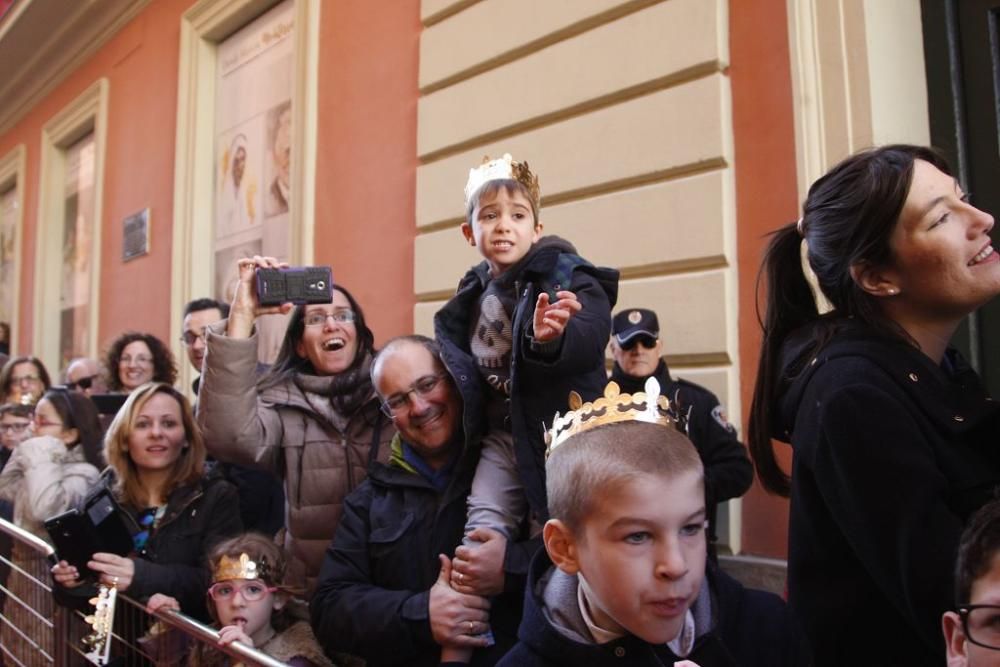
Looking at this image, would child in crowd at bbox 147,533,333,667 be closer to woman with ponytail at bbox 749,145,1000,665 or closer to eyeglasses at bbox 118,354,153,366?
woman with ponytail at bbox 749,145,1000,665

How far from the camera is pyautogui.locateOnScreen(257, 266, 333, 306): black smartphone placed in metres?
2.79

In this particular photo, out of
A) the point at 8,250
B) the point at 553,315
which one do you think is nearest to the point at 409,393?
the point at 553,315

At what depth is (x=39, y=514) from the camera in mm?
3398

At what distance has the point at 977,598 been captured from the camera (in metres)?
1.17

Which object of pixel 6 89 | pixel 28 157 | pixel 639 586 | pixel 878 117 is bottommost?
pixel 639 586

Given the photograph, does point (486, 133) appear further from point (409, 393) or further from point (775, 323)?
point (775, 323)

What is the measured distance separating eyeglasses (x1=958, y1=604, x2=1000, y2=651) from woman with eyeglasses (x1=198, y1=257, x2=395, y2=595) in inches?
69.4

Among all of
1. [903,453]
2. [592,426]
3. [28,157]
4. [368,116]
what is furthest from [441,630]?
[28,157]

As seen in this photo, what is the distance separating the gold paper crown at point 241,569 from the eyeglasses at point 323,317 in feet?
2.46

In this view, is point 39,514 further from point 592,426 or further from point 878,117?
point 878,117

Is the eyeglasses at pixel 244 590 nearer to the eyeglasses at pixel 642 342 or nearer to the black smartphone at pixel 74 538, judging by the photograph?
the black smartphone at pixel 74 538

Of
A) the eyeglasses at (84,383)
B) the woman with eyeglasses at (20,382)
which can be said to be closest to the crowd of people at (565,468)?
the woman with eyeglasses at (20,382)

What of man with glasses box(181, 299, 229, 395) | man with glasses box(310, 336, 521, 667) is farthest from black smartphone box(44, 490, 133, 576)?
man with glasses box(181, 299, 229, 395)

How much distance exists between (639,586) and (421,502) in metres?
0.97
